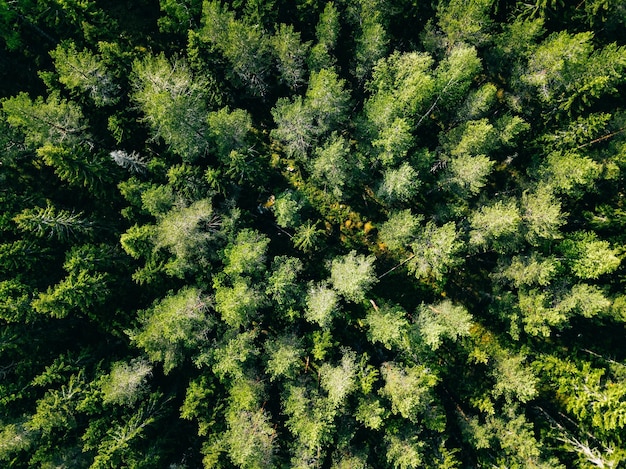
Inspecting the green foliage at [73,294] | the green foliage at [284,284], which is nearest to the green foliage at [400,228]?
the green foliage at [284,284]

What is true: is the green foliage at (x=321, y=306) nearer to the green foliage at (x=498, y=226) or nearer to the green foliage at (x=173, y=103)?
the green foliage at (x=498, y=226)

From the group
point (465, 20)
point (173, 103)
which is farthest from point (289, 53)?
point (465, 20)

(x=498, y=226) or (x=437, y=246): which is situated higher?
(x=498, y=226)

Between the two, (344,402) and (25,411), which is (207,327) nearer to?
(344,402)

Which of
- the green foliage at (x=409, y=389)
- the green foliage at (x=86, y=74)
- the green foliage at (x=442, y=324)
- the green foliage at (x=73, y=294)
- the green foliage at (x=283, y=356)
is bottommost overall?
the green foliage at (x=409, y=389)

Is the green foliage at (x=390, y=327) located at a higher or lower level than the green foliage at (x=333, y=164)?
lower

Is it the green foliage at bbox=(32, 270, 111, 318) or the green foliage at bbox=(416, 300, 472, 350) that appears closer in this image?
the green foliage at bbox=(32, 270, 111, 318)

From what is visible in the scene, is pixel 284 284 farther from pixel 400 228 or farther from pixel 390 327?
pixel 400 228

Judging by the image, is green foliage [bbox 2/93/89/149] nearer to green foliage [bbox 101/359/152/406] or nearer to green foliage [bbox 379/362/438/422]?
green foliage [bbox 101/359/152/406]

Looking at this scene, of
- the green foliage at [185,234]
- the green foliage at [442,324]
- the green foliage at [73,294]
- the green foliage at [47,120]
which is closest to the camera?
the green foliage at [73,294]

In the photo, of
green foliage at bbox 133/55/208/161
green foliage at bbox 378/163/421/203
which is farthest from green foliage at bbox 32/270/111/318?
green foliage at bbox 378/163/421/203
